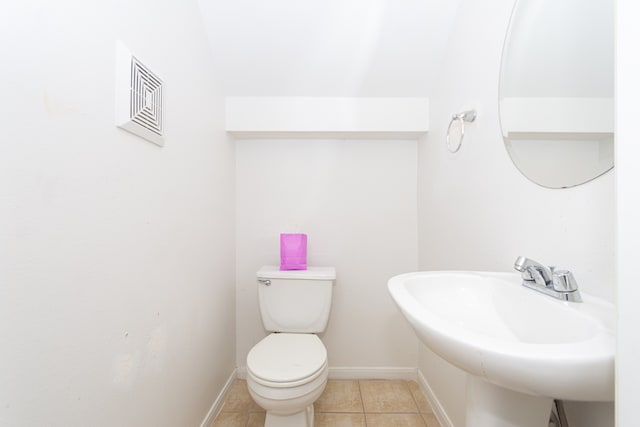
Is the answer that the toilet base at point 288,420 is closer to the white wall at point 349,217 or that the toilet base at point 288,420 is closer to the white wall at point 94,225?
the white wall at point 94,225

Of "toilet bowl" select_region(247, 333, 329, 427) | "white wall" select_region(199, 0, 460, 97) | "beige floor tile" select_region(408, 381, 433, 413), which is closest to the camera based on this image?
"toilet bowl" select_region(247, 333, 329, 427)

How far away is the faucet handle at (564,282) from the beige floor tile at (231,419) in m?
1.58

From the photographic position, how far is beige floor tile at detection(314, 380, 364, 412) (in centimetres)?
164

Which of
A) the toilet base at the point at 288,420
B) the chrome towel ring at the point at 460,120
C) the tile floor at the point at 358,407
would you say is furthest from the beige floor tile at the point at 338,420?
the chrome towel ring at the point at 460,120

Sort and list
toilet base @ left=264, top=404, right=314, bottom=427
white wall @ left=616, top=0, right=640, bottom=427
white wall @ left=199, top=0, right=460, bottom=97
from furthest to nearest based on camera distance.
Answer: white wall @ left=199, top=0, right=460, bottom=97
toilet base @ left=264, top=404, right=314, bottom=427
white wall @ left=616, top=0, right=640, bottom=427

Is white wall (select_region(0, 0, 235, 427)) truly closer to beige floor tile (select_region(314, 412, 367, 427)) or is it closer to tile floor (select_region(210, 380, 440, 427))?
tile floor (select_region(210, 380, 440, 427))

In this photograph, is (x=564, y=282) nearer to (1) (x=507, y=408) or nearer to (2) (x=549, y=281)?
(2) (x=549, y=281)

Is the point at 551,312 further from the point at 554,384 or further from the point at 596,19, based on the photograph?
the point at 596,19

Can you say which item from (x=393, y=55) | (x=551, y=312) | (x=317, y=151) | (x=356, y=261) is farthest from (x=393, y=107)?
(x=551, y=312)

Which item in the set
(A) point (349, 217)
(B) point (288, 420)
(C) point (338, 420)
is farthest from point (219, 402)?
(A) point (349, 217)

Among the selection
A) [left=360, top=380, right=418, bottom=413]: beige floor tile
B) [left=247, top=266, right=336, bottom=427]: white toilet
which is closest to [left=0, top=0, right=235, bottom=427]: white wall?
[left=247, top=266, right=336, bottom=427]: white toilet

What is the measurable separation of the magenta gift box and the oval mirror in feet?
3.82

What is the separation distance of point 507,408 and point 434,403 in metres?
1.11

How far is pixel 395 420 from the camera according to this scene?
1558 mm
